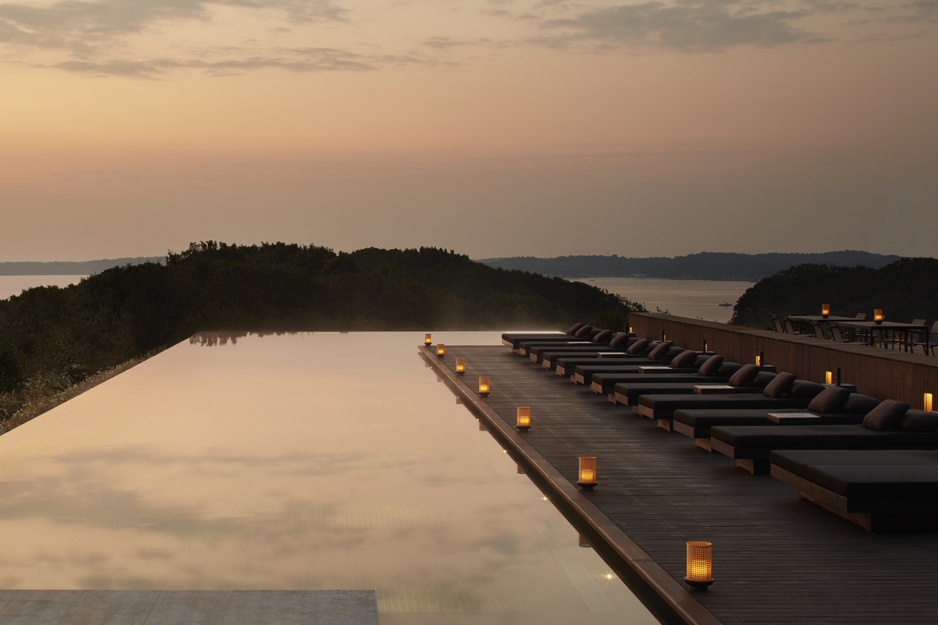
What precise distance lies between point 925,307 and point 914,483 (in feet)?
56.6

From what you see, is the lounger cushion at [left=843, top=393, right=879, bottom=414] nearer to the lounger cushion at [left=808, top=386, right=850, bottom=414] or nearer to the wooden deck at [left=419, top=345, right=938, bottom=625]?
the lounger cushion at [left=808, top=386, right=850, bottom=414]

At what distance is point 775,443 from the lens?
6.45 metres

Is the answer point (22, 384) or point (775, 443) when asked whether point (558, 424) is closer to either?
point (775, 443)

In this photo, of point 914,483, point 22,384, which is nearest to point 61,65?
point 22,384

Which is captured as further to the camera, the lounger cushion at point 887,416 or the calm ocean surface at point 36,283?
the calm ocean surface at point 36,283

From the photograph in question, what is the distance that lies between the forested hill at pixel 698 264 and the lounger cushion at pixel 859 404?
1536 centimetres

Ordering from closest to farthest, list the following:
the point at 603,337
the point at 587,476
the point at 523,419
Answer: the point at 587,476, the point at 523,419, the point at 603,337

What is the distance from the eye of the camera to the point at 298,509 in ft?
18.8

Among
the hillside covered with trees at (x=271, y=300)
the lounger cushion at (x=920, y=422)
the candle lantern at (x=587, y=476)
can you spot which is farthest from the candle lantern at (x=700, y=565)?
the hillside covered with trees at (x=271, y=300)

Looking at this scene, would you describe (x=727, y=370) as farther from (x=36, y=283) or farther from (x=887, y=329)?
(x=36, y=283)

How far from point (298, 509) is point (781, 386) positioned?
419 centimetres

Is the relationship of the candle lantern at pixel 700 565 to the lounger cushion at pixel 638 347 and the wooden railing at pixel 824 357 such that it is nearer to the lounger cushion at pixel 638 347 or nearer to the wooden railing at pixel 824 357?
the wooden railing at pixel 824 357

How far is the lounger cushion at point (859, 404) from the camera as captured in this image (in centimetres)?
718

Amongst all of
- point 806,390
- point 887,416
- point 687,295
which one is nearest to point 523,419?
point 806,390
